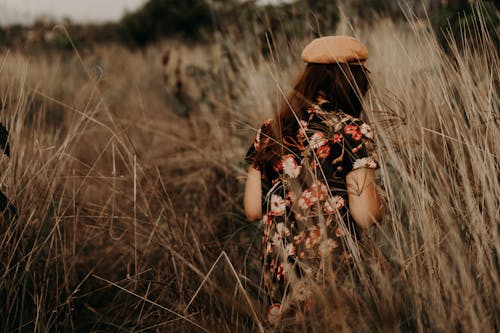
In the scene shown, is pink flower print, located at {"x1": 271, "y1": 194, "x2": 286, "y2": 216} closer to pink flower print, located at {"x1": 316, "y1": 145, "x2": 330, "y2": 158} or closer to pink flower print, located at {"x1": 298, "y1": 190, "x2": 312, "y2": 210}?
pink flower print, located at {"x1": 298, "y1": 190, "x2": 312, "y2": 210}

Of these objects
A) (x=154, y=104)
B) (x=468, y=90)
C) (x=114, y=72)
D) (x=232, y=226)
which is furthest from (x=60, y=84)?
(x=468, y=90)

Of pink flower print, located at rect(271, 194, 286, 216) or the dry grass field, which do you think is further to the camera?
pink flower print, located at rect(271, 194, 286, 216)

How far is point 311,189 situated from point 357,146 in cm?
19

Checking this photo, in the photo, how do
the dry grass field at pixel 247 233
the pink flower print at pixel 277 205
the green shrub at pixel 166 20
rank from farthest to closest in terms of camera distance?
the green shrub at pixel 166 20 < the pink flower print at pixel 277 205 < the dry grass field at pixel 247 233

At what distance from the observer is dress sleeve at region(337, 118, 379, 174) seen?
1342 millimetres

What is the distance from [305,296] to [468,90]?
2.48 feet

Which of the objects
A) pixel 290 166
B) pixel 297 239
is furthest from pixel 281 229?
pixel 290 166

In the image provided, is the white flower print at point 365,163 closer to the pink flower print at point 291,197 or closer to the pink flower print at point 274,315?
the pink flower print at point 291,197

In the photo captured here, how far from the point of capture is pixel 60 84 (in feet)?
20.8

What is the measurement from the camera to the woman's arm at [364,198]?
1319mm

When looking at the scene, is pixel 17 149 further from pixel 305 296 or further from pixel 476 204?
pixel 476 204

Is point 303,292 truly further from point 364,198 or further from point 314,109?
point 314,109

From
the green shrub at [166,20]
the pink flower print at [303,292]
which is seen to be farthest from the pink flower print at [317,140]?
the green shrub at [166,20]

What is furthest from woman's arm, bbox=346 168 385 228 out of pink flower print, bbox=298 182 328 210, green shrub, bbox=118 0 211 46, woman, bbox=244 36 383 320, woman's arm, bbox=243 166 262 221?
green shrub, bbox=118 0 211 46
